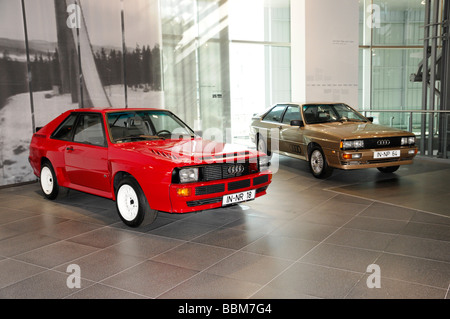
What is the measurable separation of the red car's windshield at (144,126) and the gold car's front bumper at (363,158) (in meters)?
2.64

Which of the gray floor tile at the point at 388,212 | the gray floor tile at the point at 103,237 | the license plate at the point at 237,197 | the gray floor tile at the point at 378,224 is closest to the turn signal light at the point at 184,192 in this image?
the license plate at the point at 237,197

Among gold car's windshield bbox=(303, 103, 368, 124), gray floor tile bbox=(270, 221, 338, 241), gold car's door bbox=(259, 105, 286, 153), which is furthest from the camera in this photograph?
gold car's door bbox=(259, 105, 286, 153)

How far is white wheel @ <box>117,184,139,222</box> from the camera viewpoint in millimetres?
4875

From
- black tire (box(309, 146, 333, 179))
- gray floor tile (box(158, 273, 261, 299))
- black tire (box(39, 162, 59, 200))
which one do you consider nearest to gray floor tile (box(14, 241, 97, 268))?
gray floor tile (box(158, 273, 261, 299))

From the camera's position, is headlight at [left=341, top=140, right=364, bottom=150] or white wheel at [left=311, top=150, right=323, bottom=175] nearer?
headlight at [left=341, top=140, right=364, bottom=150]

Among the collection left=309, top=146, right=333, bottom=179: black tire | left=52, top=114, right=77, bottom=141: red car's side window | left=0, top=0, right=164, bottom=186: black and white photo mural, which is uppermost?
left=0, top=0, right=164, bottom=186: black and white photo mural

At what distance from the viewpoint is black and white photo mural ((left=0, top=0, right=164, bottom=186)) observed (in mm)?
7969

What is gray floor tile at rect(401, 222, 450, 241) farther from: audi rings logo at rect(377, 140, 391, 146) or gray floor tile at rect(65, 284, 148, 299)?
gray floor tile at rect(65, 284, 148, 299)

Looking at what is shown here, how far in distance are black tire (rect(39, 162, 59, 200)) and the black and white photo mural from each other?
1871 millimetres

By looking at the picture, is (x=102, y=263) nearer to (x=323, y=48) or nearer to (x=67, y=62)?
(x=67, y=62)

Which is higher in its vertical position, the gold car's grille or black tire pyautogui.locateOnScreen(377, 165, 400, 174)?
the gold car's grille

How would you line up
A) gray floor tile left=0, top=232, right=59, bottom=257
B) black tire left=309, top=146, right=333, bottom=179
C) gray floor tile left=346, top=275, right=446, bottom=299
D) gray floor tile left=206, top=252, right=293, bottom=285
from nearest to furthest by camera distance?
1. gray floor tile left=346, top=275, right=446, bottom=299
2. gray floor tile left=206, top=252, right=293, bottom=285
3. gray floor tile left=0, top=232, right=59, bottom=257
4. black tire left=309, top=146, right=333, bottom=179

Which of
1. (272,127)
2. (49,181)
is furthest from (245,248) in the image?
(272,127)

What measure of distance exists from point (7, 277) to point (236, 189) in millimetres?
2447
